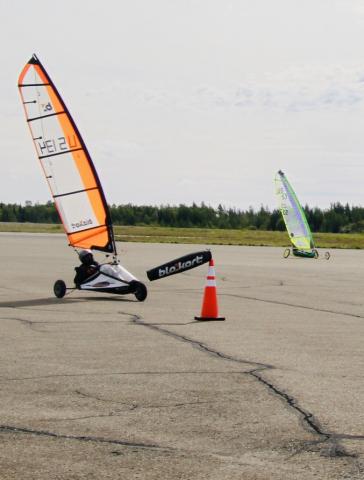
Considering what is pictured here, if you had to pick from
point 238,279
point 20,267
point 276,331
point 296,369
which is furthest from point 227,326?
point 20,267

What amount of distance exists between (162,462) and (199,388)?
7.79 ft

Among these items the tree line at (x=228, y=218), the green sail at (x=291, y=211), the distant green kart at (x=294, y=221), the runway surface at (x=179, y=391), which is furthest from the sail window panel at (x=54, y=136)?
the tree line at (x=228, y=218)

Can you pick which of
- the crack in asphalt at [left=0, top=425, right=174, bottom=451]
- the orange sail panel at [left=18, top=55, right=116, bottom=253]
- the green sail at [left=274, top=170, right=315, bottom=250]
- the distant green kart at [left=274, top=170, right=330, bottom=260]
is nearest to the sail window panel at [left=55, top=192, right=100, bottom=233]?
the orange sail panel at [left=18, top=55, right=116, bottom=253]

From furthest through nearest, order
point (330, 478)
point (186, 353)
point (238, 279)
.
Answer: point (238, 279)
point (186, 353)
point (330, 478)

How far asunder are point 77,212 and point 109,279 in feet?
A: 6.27

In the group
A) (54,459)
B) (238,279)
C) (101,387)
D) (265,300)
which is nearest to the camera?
(54,459)

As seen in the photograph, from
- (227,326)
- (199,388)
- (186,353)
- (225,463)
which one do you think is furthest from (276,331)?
(225,463)

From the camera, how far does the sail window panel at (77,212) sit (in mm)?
17656

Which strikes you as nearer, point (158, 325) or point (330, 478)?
point (330, 478)

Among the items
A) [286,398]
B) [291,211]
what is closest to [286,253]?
[291,211]

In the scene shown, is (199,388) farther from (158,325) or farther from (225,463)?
(158,325)

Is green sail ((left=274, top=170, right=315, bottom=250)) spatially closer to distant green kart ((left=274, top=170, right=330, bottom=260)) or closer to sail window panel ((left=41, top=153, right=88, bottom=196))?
distant green kart ((left=274, top=170, right=330, bottom=260))

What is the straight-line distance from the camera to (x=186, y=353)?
32.5 ft

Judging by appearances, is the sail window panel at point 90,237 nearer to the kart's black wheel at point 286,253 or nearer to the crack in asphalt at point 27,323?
the crack in asphalt at point 27,323
